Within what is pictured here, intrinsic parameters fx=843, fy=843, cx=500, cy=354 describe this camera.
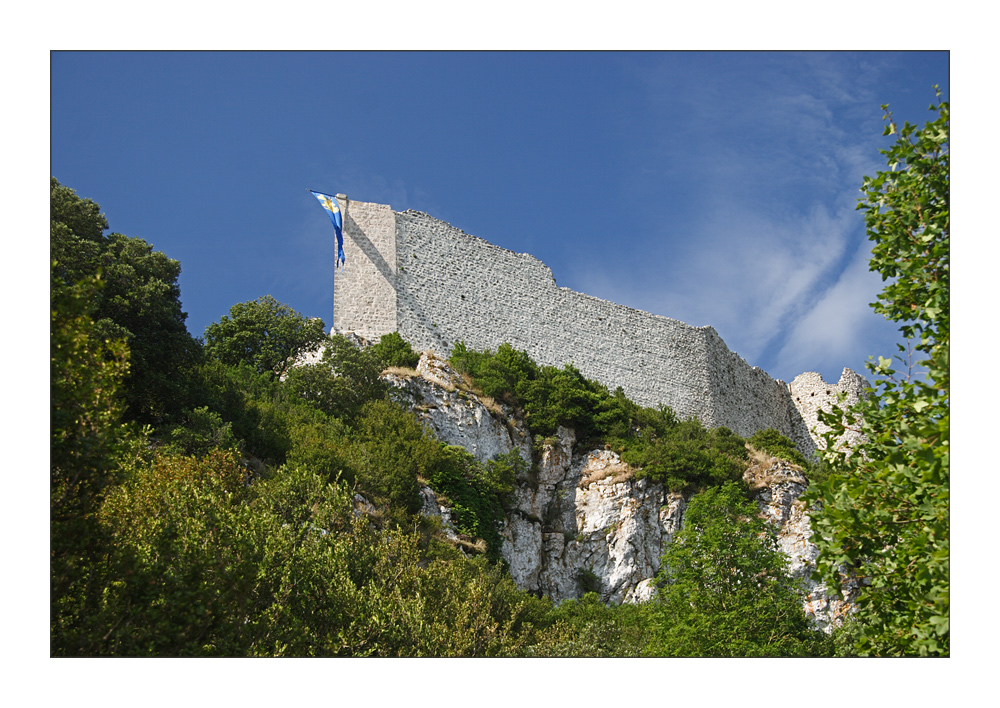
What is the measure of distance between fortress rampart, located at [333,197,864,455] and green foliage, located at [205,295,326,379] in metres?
1.01

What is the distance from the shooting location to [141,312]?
1380 centimetres

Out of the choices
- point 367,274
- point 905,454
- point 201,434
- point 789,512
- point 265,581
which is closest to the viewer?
point 905,454

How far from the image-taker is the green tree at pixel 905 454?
6.08 m

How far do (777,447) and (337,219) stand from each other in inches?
533

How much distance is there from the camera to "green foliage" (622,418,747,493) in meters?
19.7

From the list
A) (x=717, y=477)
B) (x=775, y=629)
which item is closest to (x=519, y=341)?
(x=717, y=477)

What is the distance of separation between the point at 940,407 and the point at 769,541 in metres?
7.62

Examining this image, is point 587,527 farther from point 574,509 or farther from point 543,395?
point 543,395

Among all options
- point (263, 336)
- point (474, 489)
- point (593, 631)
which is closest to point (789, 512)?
point (474, 489)

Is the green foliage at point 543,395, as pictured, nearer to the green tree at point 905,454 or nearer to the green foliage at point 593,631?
the green foliage at point 593,631

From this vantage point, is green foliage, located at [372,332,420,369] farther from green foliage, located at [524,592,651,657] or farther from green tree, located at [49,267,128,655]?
green tree, located at [49,267,128,655]

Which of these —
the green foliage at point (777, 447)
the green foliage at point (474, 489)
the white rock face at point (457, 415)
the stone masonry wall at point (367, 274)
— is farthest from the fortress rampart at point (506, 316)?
the green foliage at point (474, 489)

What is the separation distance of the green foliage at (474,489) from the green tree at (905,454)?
30.0 feet

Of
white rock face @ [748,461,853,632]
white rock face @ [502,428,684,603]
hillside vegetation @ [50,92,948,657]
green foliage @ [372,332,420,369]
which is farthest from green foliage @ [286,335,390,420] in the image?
white rock face @ [748,461,853,632]
